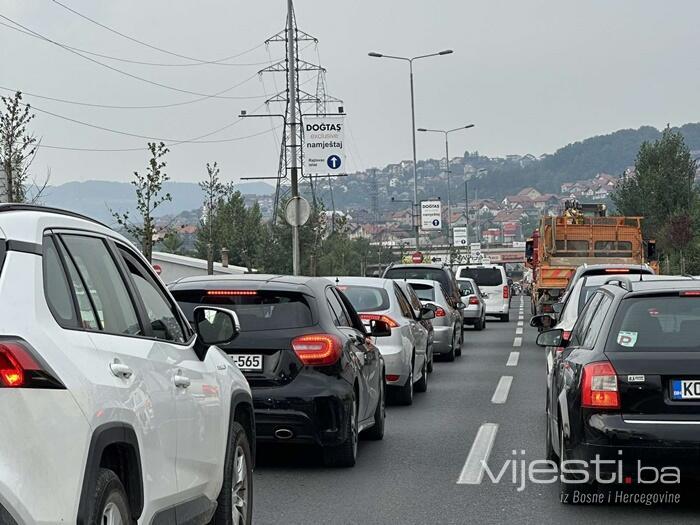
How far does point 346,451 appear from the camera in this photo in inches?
393

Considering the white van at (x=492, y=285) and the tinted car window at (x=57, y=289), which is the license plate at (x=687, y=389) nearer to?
the tinted car window at (x=57, y=289)

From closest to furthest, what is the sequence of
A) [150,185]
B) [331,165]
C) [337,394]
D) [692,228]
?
[337,394] → [150,185] → [331,165] → [692,228]

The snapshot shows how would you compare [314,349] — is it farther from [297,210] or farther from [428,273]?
[297,210]

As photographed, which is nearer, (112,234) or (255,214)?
(112,234)

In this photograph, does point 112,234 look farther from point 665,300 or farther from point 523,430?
point 523,430

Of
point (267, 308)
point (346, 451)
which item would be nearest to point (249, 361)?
point (267, 308)

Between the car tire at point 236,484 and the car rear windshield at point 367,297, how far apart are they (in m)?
8.35

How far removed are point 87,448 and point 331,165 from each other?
135ft

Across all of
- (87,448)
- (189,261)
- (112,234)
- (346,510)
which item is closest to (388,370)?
(346,510)

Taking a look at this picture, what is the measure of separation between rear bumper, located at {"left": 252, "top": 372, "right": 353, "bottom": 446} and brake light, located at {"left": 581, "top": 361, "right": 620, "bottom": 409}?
2.53 m

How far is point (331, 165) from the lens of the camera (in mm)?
45031

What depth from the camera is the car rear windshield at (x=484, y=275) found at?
41656mm

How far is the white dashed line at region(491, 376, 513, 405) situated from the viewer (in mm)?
15281

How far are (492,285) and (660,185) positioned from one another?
38.1 metres
